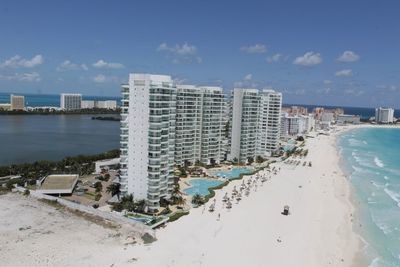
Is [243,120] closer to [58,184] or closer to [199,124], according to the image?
[199,124]

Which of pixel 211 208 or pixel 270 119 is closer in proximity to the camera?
pixel 211 208

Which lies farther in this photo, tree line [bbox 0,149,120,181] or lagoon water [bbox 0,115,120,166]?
lagoon water [bbox 0,115,120,166]

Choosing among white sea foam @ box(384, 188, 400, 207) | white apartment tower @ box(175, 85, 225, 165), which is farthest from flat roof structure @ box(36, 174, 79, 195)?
white sea foam @ box(384, 188, 400, 207)

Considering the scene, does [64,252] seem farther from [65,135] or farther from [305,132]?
[305,132]

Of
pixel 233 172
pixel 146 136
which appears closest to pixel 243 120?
pixel 233 172

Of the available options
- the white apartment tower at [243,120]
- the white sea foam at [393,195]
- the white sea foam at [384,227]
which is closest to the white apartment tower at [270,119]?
the white apartment tower at [243,120]

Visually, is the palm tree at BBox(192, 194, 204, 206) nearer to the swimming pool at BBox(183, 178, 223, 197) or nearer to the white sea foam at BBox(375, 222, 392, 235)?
the swimming pool at BBox(183, 178, 223, 197)
